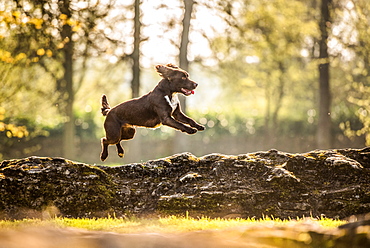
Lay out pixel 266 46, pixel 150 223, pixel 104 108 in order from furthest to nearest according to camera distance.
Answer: pixel 266 46 < pixel 104 108 < pixel 150 223

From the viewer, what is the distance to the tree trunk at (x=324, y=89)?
697 inches

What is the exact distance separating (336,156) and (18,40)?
36.2ft

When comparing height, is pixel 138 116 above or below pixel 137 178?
above

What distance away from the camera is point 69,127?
16.8 meters

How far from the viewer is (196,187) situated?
615 cm

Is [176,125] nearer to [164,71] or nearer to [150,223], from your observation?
[164,71]

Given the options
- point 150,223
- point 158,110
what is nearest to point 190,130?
point 158,110

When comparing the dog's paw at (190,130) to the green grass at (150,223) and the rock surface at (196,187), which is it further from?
the green grass at (150,223)

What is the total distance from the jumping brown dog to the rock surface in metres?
0.70

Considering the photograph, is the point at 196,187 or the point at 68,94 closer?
the point at 196,187

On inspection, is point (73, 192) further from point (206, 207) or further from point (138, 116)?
point (206, 207)

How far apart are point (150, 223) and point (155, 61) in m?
12.8

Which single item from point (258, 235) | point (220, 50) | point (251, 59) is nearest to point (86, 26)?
point (220, 50)

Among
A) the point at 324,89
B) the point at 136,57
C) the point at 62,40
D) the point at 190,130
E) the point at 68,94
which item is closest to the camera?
the point at 190,130
